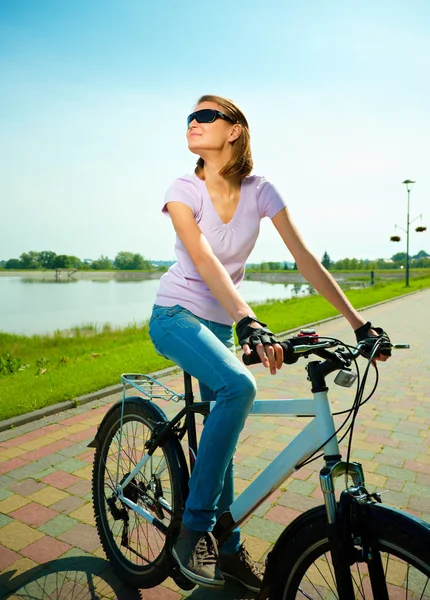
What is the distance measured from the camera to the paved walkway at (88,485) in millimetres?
2488

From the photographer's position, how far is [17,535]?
9.34 ft

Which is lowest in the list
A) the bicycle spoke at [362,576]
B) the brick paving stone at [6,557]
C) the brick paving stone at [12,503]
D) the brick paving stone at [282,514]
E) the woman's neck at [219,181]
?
the brick paving stone at [282,514]

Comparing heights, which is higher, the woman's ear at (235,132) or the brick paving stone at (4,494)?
the woman's ear at (235,132)

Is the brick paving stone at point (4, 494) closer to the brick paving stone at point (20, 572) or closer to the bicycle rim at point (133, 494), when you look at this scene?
the brick paving stone at point (20, 572)

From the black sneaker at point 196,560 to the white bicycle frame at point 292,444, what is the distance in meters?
0.18

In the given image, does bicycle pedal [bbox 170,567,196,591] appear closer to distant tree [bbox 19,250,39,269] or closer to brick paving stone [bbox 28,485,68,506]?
brick paving stone [bbox 28,485,68,506]

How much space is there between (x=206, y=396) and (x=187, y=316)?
49 cm

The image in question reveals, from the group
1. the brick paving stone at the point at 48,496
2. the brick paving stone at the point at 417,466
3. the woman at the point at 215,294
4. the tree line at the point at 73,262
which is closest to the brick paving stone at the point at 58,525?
the brick paving stone at the point at 48,496

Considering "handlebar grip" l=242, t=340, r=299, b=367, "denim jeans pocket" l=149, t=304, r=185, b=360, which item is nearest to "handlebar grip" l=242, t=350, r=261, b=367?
"handlebar grip" l=242, t=340, r=299, b=367

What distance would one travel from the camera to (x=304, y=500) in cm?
331

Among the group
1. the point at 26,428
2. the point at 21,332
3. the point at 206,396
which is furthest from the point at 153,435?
the point at 21,332

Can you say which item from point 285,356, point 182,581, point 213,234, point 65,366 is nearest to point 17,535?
point 182,581

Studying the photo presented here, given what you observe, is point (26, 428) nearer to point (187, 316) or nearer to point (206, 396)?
point (206, 396)

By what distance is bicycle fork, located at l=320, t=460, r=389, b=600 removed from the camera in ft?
4.86
